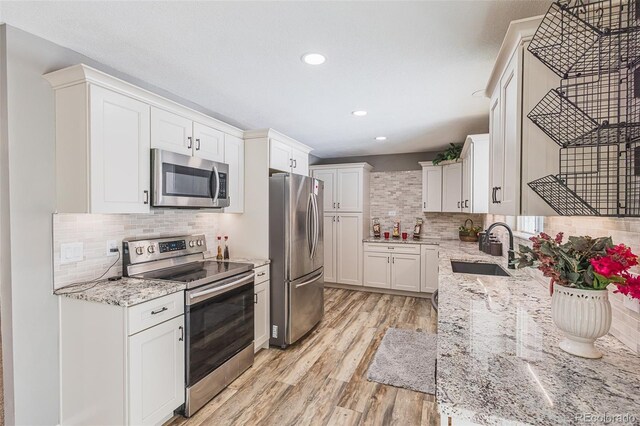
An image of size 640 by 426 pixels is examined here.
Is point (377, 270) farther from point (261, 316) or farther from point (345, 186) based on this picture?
point (261, 316)

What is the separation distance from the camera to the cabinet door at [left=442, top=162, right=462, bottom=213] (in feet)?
15.3

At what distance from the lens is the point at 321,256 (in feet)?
12.1

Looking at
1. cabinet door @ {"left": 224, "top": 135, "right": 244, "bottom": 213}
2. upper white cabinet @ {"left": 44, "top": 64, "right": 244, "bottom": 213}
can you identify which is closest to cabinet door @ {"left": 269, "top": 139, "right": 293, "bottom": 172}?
cabinet door @ {"left": 224, "top": 135, "right": 244, "bottom": 213}

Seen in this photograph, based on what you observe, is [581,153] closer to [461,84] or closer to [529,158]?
[529,158]

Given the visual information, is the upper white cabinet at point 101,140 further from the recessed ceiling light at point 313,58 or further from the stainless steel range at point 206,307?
the recessed ceiling light at point 313,58

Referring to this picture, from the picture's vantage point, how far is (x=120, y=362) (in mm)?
1729

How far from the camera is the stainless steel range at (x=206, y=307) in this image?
82.5 inches

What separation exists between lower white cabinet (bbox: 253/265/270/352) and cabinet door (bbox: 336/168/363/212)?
7.97 ft

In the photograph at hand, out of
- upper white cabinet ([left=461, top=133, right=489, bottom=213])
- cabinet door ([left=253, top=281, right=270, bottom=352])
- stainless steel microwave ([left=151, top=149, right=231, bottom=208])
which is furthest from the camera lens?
upper white cabinet ([left=461, top=133, right=489, bottom=213])

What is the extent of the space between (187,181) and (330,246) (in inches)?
128

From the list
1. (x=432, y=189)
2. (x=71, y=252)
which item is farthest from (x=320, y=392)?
(x=432, y=189)

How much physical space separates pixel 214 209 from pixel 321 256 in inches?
57.0

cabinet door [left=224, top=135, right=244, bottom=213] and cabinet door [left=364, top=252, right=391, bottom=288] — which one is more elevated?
cabinet door [left=224, top=135, right=244, bottom=213]

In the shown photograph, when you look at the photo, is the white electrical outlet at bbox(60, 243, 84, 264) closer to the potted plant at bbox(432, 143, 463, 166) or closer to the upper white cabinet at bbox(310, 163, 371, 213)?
the upper white cabinet at bbox(310, 163, 371, 213)
